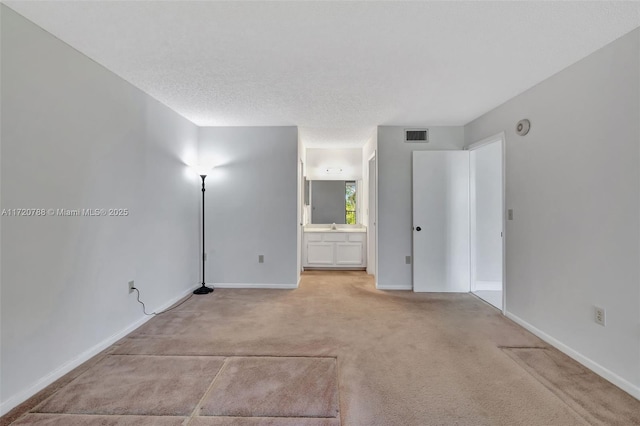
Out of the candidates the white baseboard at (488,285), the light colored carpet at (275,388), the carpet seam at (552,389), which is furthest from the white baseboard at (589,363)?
the light colored carpet at (275,388)

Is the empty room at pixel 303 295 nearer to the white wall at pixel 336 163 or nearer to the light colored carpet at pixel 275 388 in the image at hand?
the light colored carpet at pixel 275 388

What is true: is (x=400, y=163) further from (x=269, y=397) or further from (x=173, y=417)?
(x=173, y=417)

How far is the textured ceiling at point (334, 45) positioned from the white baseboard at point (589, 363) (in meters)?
2.32

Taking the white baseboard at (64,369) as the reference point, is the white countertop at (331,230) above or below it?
above

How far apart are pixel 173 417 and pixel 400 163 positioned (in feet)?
12.2

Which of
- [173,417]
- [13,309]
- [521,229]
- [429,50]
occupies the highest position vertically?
[429,50]

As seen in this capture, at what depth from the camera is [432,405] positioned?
1667mm

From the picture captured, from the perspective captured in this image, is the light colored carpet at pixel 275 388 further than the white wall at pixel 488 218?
No

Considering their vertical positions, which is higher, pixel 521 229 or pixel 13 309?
pixel 521 229

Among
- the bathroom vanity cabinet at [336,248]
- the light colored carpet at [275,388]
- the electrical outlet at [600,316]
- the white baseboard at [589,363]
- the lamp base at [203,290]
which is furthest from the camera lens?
the bathroom vanity cabinet at [336,248]

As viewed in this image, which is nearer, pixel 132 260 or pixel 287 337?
pixel 287 337

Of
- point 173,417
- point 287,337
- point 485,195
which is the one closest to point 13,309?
point 173,417

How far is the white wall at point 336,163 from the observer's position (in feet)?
18.1

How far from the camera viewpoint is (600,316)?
2.01 meters
